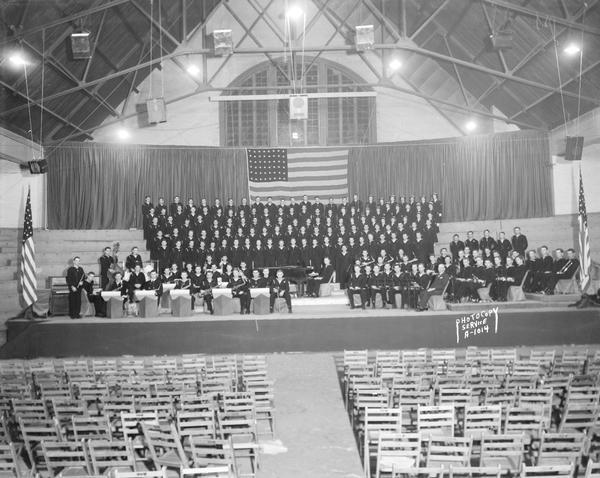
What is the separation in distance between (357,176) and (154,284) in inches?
358

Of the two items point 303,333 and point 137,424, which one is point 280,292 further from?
point 137,424

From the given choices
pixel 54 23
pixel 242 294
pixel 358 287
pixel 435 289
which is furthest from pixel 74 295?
pixel 435 289

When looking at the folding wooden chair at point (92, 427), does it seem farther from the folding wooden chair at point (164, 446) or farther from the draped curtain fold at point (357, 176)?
the draped curtain fold at point (357, 176)

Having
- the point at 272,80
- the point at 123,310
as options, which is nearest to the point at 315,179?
the point at 272,80

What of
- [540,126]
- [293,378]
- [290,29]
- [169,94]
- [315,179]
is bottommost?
[293,378]

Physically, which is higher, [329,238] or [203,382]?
[329,238]

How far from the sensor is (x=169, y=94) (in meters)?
21.8

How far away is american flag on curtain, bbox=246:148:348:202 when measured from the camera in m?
21.5

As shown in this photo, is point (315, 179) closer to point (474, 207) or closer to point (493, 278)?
point (474, 207)

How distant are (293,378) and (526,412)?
190 inches

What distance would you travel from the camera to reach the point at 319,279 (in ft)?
54.3

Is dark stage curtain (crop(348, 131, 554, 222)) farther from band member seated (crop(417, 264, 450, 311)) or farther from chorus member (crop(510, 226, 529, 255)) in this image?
band member seated (crop(417, 264, 450, 311))

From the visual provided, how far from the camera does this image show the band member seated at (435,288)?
14.1 metres

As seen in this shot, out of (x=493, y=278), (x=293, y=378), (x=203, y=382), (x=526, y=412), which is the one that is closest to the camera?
(x=526, y=412)
